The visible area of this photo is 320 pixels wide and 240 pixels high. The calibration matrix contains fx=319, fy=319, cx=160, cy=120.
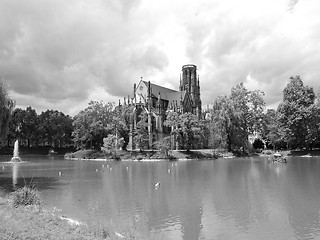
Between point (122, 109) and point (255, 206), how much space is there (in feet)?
Result: 268

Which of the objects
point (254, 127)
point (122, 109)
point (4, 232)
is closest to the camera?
point (4, 232)

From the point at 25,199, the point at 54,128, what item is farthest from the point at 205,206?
the point at 54,128

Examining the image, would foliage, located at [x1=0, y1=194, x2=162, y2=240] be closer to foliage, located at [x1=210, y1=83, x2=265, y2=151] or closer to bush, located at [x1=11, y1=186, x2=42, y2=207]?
bush, located at [x1=11, y1=186, x2=42, y2=207]

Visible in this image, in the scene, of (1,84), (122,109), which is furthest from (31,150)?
(1,84)

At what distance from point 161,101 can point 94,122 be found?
35766 millimetres

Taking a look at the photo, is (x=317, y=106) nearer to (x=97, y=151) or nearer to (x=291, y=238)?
(x=97, y=151)

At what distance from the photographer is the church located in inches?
3897

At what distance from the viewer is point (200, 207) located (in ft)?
59.6

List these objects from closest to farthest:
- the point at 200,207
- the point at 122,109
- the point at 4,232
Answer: the point at 4,232 → the point at 200,207 → the point at 122,109

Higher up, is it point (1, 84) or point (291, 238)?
point (1, 84)

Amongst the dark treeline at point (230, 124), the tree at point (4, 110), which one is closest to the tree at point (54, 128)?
the dark treeline at point (230, 124)

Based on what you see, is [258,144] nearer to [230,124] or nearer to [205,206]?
[230,124]

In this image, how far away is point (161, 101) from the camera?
113 metres

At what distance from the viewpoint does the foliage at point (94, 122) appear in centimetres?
8299
